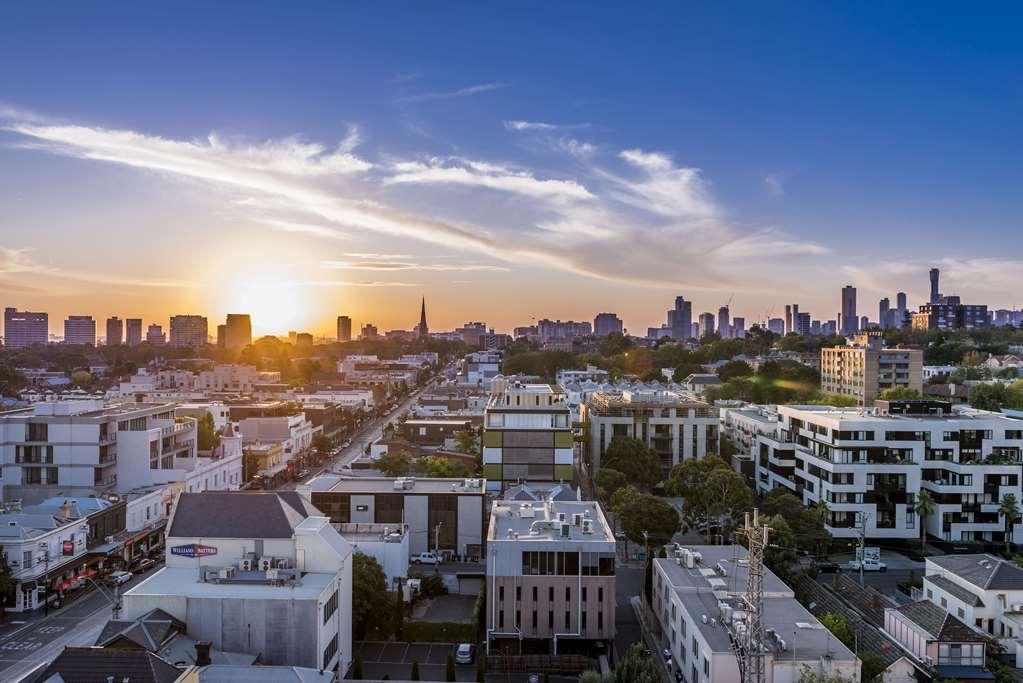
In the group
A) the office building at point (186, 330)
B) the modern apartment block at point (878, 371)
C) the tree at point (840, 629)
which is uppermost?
the office building at point (186, 330)

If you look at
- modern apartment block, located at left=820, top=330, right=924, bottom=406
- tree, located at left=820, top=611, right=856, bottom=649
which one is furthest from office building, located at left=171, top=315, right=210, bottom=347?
tree, located at left=820, top=611, right=856, bottom=649

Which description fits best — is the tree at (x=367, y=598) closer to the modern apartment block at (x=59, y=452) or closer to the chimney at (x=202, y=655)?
the chimney at (x=202, y=655)

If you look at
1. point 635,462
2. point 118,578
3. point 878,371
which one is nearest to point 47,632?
point 118,578

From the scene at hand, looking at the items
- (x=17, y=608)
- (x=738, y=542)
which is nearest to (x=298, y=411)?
(x=17, y=608)

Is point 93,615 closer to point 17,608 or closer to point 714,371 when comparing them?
point 17,608

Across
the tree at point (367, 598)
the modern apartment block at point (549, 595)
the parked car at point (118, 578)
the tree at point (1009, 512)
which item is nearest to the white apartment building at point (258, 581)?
the tree at point (367, 598)

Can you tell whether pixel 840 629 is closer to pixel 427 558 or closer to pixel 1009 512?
pixel 427 558

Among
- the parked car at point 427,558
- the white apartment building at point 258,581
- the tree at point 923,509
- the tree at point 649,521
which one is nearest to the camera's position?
the white apartment building at point 258,581
